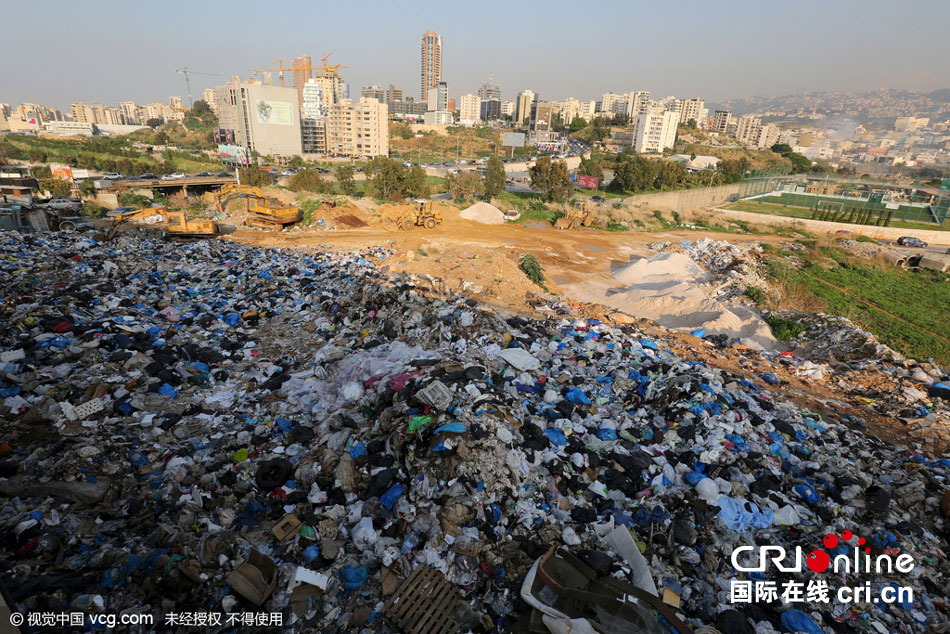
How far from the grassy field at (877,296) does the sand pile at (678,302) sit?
3.13 metres

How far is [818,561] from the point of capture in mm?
3861

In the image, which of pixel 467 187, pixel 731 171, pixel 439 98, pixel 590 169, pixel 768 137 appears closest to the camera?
pixel 467 187

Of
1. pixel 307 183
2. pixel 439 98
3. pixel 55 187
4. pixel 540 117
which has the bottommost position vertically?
pixel 55 187

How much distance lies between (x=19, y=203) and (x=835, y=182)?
63897 mm

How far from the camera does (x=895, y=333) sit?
1165 cm

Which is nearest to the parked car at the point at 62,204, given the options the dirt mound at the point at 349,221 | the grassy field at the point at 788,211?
the dirt mound at the point at 349,221

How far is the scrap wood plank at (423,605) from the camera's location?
10.3ft

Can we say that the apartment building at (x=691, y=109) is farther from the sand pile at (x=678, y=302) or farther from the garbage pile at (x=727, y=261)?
the sand pile at (x=678, y=302)

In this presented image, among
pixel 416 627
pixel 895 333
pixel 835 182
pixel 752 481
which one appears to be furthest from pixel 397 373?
pixel 835 182

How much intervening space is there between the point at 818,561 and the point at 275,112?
303 feet

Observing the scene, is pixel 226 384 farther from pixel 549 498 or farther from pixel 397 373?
pixel 549 498

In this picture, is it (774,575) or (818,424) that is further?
(818,424)

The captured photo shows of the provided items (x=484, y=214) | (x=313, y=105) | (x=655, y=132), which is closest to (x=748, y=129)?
(x=655, y=132)

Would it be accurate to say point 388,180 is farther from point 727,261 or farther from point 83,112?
point 83,112
